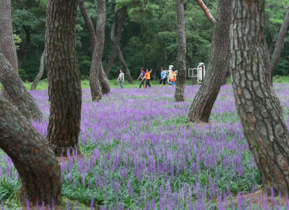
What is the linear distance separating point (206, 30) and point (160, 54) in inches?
298

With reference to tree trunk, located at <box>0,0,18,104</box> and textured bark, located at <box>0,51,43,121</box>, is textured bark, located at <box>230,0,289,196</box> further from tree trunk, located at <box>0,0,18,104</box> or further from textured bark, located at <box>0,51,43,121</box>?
tree trunk, located at <box>0,0,18,104</box>

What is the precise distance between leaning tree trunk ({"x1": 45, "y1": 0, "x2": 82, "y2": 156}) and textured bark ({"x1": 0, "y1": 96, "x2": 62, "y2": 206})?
1573 millimetres

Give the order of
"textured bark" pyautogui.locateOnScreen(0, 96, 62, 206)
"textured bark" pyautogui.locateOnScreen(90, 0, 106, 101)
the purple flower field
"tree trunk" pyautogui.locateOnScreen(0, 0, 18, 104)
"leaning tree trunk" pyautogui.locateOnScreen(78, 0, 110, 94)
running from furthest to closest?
"leaning tree trunk" pyautogui.locateOnScreen(78, 0, 110, 94)
"textured bark" pyautogui.locateOnScreen(90, 0, 106, 101)
"tree trunk" pyautogui.locateOnScreen(0, 0, 18, 104)
the purple flower field
"textured bark" pyautogui.locateOnScreen(0, 96, 62, 206)

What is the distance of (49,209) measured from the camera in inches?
100.0

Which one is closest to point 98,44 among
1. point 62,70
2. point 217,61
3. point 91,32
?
point 91,32

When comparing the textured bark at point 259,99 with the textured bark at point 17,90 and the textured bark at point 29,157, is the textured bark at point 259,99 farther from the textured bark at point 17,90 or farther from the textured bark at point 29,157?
the textured bark at point 17,90

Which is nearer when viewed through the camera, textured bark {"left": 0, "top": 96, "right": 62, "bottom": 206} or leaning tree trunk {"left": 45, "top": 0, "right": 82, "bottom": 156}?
textured bark {"left": 0, "top": 96, "right": 62, "bottom": 206}

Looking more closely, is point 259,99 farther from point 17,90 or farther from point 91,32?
point 91,32

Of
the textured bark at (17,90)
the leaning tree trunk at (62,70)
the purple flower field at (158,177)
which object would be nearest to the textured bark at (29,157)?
the purple flower field at (158,177)

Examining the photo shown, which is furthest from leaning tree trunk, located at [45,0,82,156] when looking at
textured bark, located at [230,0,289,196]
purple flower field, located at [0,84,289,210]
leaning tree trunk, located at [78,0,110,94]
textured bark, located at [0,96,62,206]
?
leaning tree trunk, located at [78,0,110,94]

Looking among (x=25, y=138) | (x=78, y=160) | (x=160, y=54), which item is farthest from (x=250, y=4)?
(x=160, y=54)

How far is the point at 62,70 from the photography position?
4.05 meters

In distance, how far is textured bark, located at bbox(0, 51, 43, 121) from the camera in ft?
21.5

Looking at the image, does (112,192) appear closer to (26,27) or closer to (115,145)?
(115,145)
